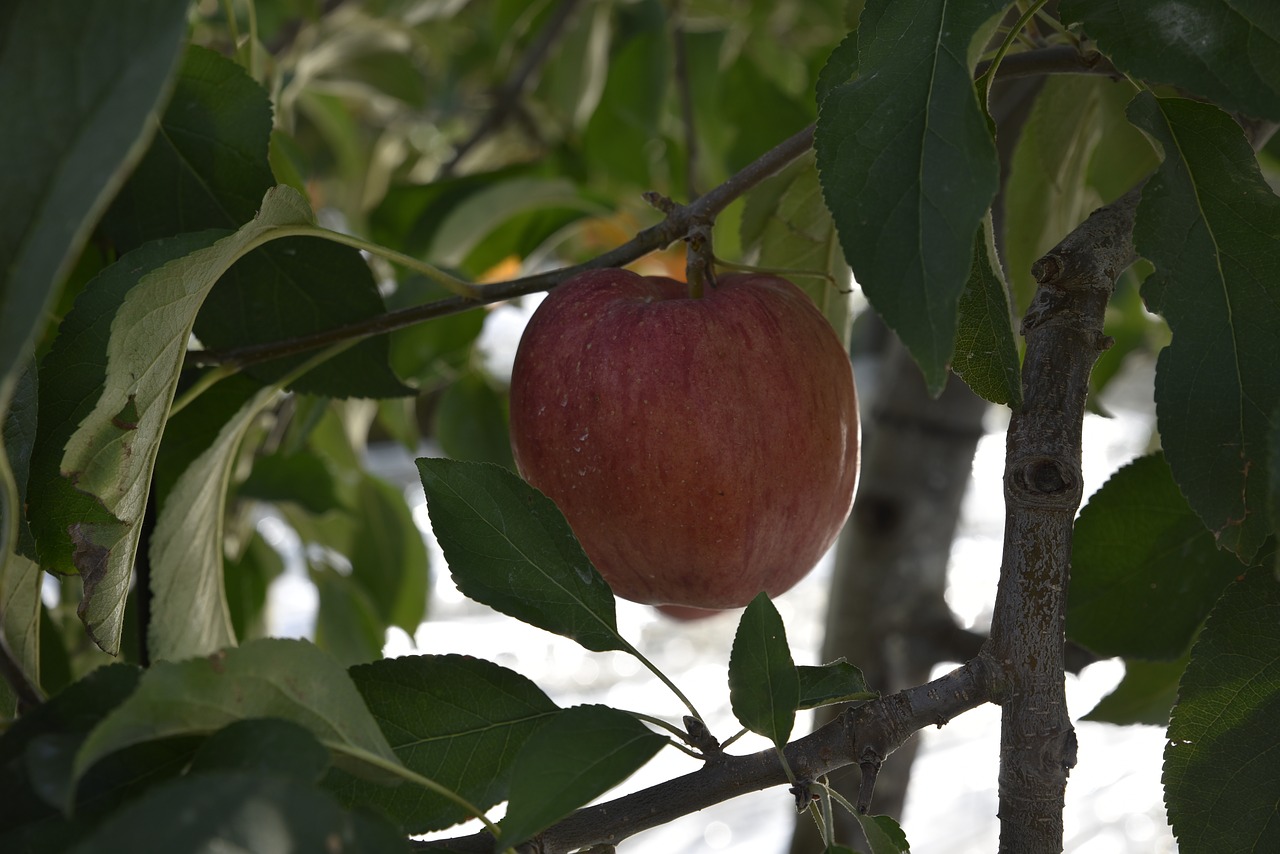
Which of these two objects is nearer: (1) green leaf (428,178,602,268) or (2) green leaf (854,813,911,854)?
(2) green leaf (854,813,911,854)

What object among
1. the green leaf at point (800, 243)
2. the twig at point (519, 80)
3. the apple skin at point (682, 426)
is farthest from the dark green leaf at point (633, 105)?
the apple skin at point (682, 426)

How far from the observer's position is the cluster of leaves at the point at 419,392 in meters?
0.23

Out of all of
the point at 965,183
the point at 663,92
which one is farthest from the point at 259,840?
the point at 663,92

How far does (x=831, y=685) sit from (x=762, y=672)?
0.02 metres

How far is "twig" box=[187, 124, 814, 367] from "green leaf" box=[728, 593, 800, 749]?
0.16 m

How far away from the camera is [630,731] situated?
1.02ft

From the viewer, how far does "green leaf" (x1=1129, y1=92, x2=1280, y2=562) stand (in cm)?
34

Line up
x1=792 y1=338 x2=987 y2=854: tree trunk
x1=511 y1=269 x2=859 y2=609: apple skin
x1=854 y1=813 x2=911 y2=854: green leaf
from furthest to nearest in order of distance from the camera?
x1=792 y1=338 x2=987 y2=854: tree trunk
x1=511 y1=269 x2=859 y2=609: apple skin
x1=854 y1=813 x2=911 y2=854: green leaf

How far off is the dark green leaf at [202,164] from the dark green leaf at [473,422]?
427mm

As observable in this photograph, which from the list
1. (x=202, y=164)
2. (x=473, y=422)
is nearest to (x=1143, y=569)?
(x=202, y=164)

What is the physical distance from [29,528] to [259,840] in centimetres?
18

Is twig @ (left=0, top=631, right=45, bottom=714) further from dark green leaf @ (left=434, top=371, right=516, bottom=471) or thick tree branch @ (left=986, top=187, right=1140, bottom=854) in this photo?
dark green leaf @ (left=434, top=371, right=516, bottom=471)

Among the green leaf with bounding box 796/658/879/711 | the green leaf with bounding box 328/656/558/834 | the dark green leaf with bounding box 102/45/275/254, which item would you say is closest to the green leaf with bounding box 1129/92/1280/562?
the green leaf with bounding box 796/658/879/711

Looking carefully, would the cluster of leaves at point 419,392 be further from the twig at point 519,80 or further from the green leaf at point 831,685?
the twig at point 519,80
